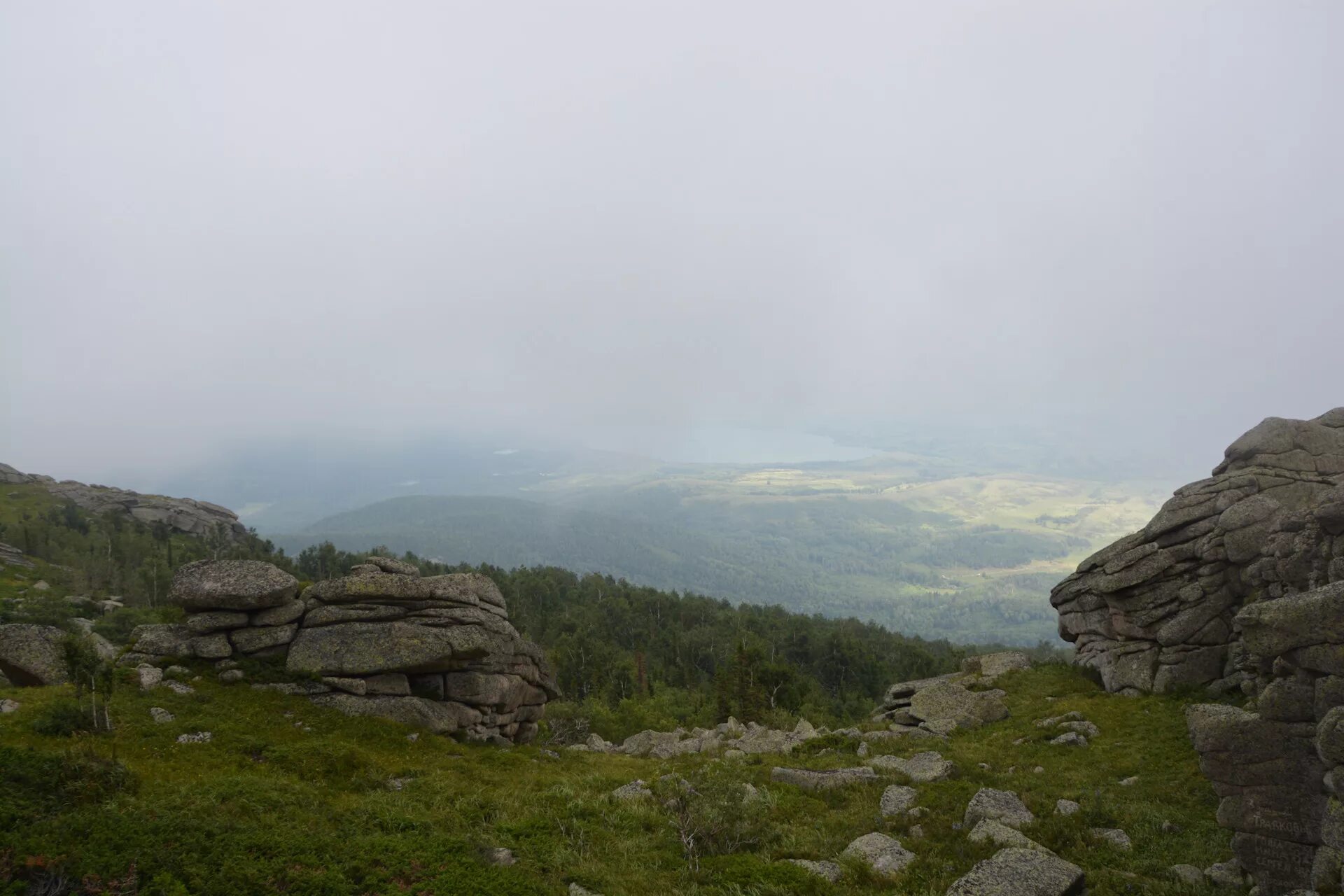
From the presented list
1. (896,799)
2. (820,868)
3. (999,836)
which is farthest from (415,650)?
(999,836)

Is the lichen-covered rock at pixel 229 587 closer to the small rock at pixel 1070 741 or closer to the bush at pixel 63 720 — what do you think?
the bush at pixel 63 720

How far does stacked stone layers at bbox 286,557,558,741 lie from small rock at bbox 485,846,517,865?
13.8 metres

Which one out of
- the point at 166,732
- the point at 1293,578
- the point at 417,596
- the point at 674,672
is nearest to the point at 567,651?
the point at 674,672

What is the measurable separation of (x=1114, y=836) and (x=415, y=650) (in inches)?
1099

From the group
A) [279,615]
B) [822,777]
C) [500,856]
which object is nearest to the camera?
[500,856]

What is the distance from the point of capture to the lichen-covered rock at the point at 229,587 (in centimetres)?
2856

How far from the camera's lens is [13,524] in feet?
512

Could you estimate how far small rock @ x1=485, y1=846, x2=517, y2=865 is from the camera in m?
16.0

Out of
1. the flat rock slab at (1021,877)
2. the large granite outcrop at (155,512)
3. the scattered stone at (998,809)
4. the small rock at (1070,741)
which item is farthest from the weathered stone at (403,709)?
the large granite outcrop at (155,512)

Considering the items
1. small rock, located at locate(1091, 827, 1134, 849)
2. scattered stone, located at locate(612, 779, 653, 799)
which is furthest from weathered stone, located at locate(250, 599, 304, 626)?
small rock, located at locate(1091, 827, 1134, 849)

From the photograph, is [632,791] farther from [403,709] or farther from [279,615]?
[279,615]

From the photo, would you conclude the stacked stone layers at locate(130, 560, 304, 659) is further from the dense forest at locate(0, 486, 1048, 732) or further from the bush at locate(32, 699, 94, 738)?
the dense forest at locate(0, 486, 1048, 732)

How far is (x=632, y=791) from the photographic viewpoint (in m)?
23.3

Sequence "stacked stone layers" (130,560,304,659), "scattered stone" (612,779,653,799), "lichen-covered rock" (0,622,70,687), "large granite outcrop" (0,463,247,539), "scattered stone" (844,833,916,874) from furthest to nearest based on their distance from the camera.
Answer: "large granite outcrop" (0,463,247,539) < "stacked stone layers" (130,560,304,659) < "lichen-covered rock" (0,622,70,687) < "scattered stone" (612,779,653,799) < "scattered stone" (844,833,916,874)
